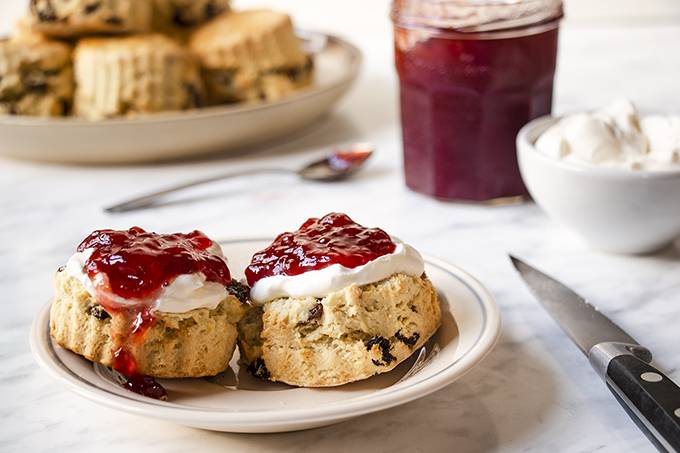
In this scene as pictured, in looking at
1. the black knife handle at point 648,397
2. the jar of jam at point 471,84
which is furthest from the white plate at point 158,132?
the black knife handle at point 648,397

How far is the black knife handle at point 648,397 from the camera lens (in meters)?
1.00

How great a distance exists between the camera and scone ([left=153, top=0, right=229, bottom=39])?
7.92ft

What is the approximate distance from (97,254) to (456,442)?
48cm

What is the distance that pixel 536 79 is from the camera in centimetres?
184

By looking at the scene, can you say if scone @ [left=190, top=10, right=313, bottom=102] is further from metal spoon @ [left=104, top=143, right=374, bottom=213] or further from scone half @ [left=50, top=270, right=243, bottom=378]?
scone half @ [left=50, top=270, right=243, bottom=378]

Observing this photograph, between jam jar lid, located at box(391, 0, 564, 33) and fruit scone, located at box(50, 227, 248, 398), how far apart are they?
82 centimetres

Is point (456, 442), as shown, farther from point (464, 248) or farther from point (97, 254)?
point (464, 248)

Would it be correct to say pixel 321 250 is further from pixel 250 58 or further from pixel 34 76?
pixel 34 76

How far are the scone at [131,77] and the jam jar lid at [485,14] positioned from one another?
2.12 feet

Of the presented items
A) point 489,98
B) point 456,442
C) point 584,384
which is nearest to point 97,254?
point 456,442

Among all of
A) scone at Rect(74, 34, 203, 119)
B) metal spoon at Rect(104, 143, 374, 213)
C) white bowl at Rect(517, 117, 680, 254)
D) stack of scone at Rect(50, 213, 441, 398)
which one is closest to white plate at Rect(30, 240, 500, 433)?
stack of scone at Rect(50, 213, 441, 398)

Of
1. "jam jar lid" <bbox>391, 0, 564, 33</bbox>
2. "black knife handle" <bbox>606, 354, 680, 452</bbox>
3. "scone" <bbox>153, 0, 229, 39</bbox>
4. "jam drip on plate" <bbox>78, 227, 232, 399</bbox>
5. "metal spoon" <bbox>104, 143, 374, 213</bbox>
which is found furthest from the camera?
"scone" <bbox>153, 0, 229, 39</bbox>

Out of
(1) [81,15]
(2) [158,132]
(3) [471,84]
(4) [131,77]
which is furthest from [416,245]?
(1) [81,15]

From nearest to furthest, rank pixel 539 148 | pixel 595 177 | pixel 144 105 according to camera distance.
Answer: pixel 595 177, pixel 539 148, pixel 144 105
